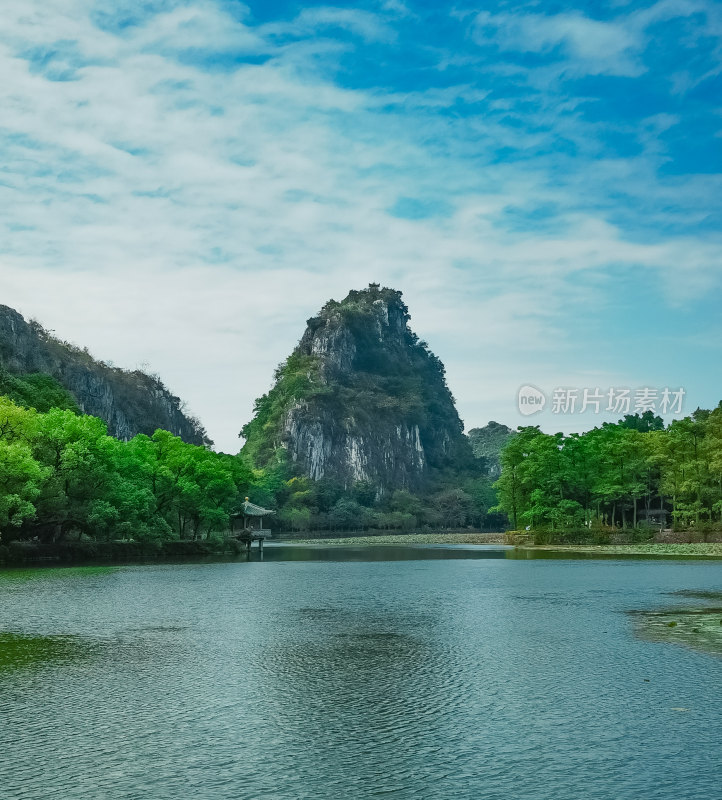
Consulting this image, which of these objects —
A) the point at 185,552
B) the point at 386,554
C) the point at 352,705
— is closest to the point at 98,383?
the point at 185,552

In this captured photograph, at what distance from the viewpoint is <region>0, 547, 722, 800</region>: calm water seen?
27.3 ft

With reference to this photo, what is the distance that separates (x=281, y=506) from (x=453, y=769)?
13013 centimetres

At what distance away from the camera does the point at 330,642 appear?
17422 millimetres

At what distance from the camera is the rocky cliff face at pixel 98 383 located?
9881cm

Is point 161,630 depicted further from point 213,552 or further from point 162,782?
point 213,552

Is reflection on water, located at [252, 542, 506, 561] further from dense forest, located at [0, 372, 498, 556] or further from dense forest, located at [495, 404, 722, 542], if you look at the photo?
dense forest, located at [0, 372, 498, 556]

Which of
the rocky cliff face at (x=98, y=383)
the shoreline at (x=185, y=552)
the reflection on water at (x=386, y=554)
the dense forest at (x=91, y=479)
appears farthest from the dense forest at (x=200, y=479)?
the rocky cliff face at (x=98, y=383)

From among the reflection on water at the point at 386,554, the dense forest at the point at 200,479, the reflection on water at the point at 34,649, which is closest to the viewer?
the reflection on water at the point at 34,649

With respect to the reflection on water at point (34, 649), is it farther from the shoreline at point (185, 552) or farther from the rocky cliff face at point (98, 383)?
the rocky cliff face at point (98, 383)

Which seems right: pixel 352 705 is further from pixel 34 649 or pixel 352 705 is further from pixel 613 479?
pixel 613 479

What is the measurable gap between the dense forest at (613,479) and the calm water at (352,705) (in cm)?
4266

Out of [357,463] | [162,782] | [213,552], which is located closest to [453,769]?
[162,782]

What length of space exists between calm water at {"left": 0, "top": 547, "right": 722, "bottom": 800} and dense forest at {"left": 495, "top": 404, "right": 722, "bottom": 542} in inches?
1680

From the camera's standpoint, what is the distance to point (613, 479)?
72.2 meters
